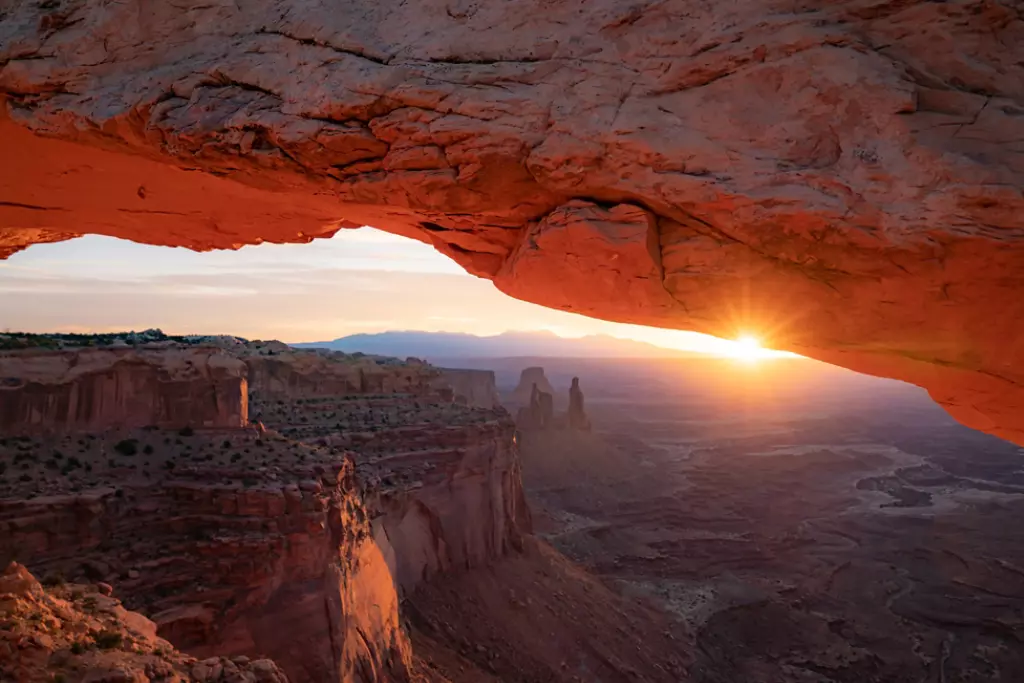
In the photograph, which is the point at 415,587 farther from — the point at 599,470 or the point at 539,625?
the point at 599,470

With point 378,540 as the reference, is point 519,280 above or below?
above

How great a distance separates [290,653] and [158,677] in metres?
8.05

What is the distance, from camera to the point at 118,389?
53.2 feet

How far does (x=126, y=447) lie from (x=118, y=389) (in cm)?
166

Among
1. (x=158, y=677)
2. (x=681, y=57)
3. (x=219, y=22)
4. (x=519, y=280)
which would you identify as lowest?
(x=158, y=677)

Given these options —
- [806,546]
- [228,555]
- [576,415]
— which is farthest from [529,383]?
[228,555]

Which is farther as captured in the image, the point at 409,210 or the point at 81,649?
the point at 409,210

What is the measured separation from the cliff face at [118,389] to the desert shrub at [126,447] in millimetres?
785

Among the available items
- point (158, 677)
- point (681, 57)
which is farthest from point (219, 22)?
point (158, 677)

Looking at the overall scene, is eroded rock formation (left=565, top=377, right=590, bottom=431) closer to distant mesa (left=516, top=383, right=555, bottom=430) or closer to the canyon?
distant mesa (left=516, top=383, right=555, bottom=430)

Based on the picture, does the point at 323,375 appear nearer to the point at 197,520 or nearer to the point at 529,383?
the point at 197,520

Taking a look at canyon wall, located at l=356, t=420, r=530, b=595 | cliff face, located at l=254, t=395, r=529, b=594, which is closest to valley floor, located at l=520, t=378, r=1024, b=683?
canyon wall, located at l=356, t=420, r=530, b=595

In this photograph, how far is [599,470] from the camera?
62438 mm

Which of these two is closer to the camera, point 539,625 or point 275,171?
point 275,171
